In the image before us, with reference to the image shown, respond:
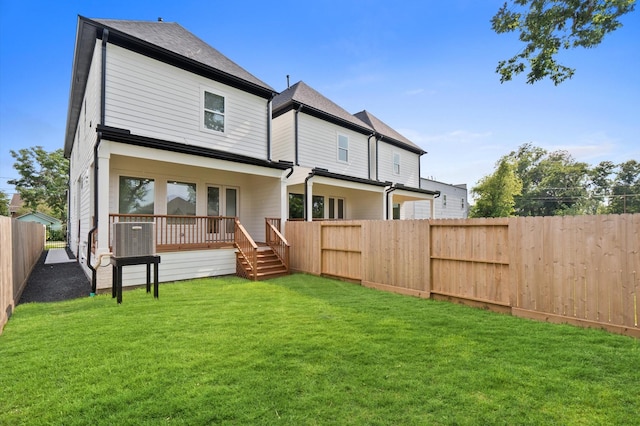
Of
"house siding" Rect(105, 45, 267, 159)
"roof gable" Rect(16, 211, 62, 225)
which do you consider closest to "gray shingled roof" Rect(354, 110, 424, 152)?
"house siding" Rect(105, 45, 267, 159)

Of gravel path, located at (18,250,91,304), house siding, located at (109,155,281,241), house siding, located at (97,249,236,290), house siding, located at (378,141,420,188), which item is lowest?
gravel path, located at (18,250,91,304)

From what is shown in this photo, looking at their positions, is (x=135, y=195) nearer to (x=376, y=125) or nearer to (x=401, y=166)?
(x=376, y=125)

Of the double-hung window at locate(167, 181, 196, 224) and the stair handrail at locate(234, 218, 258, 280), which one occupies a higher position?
the double-hung window at locate(167, 181, 196, 224)

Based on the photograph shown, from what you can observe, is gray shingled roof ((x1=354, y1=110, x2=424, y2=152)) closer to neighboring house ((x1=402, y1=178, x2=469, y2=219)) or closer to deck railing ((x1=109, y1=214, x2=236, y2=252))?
neighboring house ((x1=402, y1=178, x2=469, y2=219))

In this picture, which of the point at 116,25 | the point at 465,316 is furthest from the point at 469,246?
the point at 116,25

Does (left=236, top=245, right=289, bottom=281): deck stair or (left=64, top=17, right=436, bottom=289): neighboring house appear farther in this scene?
(left=236, top=245, right=289, bottom=281): deck stair

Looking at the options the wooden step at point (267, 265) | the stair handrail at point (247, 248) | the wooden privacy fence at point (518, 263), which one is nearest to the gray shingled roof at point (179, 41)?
the stair handrail at point (247, 248)

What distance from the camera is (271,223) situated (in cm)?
1054

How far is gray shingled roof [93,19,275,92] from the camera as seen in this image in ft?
27.9

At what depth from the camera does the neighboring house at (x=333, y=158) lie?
502 inches

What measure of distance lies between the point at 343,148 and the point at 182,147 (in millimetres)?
8648

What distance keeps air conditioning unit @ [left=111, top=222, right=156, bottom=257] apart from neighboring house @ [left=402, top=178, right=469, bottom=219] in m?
16.3

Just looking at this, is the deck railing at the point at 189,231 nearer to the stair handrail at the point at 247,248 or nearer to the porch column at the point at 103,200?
the stair handrail at the point at 247,248

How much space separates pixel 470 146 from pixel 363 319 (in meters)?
29.6
